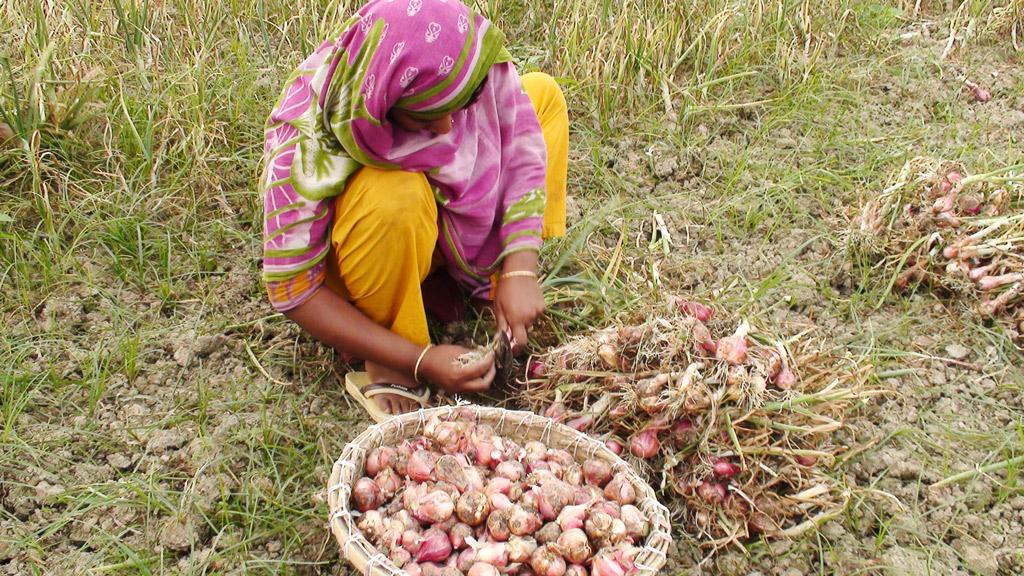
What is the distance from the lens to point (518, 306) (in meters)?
1.87

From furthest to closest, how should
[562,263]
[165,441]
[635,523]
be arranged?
[562,263]
[165,441]
[635,523]

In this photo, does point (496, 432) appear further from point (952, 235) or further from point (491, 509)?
point (952, 235)

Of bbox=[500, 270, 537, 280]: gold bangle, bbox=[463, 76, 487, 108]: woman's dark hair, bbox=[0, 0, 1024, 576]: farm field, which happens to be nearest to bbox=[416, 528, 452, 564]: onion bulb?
bbox=[0, 0, 1024, 576]: farm field

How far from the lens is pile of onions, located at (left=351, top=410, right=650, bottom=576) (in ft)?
4.60

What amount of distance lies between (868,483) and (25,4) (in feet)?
8.56

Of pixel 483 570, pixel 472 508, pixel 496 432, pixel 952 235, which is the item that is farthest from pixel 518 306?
pixel 952 235

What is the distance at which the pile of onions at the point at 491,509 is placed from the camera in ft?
4.60

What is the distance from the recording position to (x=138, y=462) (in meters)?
1.76

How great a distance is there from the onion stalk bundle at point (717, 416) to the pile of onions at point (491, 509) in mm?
162

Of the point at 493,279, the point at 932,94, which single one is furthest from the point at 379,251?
the point at 932,94

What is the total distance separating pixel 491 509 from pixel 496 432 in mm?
225

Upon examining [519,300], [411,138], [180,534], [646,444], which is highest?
[411,138]

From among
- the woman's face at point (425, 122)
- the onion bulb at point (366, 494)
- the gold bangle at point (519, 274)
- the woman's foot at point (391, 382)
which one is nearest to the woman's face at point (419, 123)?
the woman's face at point (425, 122)

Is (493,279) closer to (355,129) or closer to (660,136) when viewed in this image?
(355,129)
